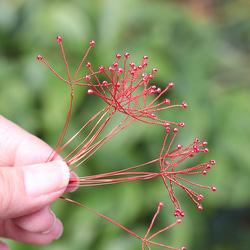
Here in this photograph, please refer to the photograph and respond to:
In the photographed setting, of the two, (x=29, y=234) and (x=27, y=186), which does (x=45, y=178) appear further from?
(x=29, y=234)

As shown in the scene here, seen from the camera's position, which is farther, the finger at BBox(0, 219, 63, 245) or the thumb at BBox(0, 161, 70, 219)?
the finger at BBox(0, 219, 63, 245)

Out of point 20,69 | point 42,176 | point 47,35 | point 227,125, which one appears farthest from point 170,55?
point 42,176

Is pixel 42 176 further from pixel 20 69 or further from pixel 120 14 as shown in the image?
pixel 120 14

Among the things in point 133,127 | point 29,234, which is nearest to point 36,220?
point 29,234

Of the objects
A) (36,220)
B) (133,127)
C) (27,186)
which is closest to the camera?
(27,186)

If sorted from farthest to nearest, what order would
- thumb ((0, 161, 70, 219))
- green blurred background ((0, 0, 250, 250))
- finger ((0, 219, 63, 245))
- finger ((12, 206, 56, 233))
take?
green blurred background ((0, 0, 250, 250)) → finger ((0, 219, 63, 245)) → finger ((12, 206, 56, 233)) → thumb ((0, 161, 70, 219))

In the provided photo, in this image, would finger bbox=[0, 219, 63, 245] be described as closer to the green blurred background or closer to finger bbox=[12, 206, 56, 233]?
finger bbox=[12, 206, 56, 233]

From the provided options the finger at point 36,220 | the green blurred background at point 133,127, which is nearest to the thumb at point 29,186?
the finger at point 36,220

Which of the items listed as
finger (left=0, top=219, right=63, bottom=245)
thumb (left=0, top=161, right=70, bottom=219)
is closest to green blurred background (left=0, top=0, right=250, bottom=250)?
finger (left=0, top=219, right=63, bottom=245)
